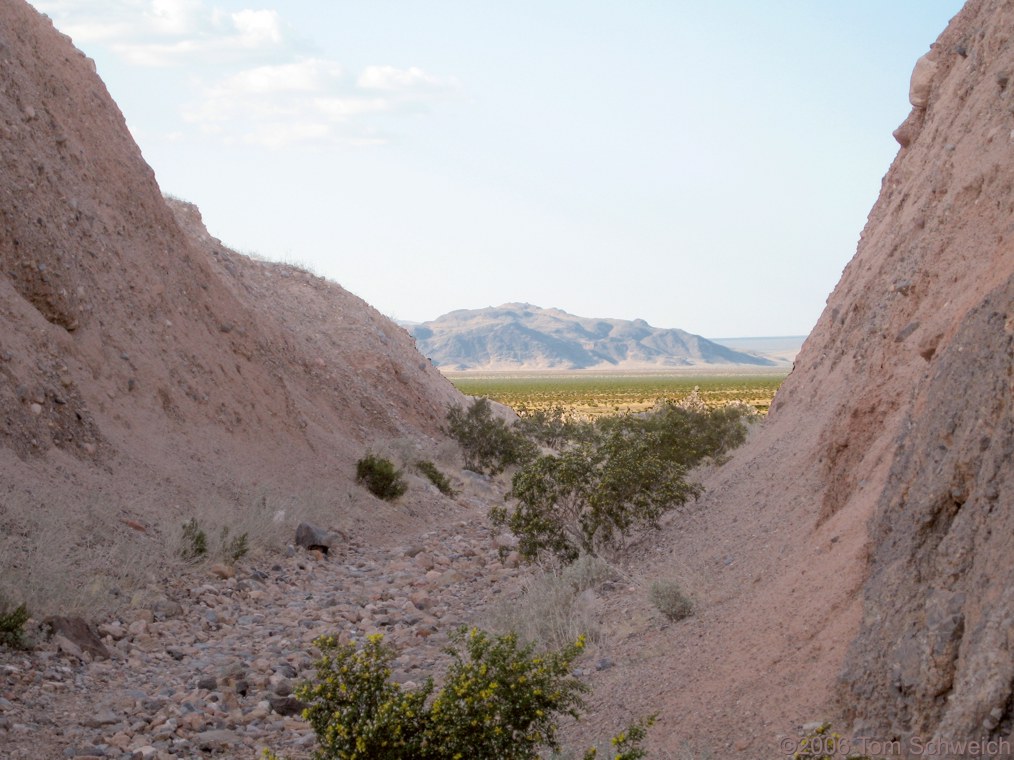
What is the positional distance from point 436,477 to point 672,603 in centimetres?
1288

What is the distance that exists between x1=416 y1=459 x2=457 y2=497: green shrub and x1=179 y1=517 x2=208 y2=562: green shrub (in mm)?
8296

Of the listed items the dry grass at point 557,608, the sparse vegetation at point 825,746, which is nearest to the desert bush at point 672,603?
the dry grass at point 557,608

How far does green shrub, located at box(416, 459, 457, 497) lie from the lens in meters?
19.9

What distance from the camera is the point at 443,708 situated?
489 cm

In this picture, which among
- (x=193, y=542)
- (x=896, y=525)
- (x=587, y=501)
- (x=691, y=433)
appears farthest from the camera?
(x=691, y=433)

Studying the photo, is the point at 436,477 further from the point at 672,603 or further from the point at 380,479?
the point at 672,603

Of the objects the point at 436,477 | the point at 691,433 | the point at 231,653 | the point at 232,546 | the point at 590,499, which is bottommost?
the point at 231,653

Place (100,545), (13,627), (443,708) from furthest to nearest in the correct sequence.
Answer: (100,545) → (13,627) → (443,708)

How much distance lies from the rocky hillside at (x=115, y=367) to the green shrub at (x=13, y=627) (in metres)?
0.69

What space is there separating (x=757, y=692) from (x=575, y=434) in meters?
22.3

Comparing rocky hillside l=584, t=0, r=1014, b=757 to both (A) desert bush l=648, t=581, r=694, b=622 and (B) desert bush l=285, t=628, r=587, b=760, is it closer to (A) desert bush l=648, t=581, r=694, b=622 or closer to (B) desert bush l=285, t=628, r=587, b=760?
(A) desert bush l=648, t=581, r=694, b=622

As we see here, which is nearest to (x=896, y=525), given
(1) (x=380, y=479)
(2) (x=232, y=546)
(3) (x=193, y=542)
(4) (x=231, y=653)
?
(4) (x=231, y=653)

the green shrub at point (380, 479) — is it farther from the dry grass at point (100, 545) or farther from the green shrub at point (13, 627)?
the green shrub at point (13, 627)

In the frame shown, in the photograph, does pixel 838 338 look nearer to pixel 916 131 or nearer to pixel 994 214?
pixel 916 131
